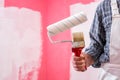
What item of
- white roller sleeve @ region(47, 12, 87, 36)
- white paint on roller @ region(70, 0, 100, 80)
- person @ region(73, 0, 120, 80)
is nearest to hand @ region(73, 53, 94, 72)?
person @ region(73, 0, 120, 80)

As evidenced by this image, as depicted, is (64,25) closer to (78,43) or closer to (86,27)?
(78,43)

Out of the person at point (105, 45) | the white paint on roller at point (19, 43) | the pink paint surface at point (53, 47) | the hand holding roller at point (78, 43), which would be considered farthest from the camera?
the pink paint surface at point (53, 47)

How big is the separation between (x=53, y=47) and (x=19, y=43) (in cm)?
32

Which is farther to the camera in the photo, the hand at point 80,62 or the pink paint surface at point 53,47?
the pink paint surface at point 53,47

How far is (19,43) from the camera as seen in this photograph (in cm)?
158

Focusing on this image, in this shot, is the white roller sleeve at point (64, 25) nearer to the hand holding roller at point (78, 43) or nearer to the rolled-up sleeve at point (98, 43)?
the hand holding roller at point (78, 43)

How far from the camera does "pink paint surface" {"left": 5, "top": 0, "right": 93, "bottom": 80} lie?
1672 mm

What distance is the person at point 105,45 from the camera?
0.99m

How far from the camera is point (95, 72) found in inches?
58.4

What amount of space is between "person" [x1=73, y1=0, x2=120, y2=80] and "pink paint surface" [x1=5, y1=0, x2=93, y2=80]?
56cm

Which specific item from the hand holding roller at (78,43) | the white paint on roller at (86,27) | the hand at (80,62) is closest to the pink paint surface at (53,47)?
the white paint on roller at (86,27)

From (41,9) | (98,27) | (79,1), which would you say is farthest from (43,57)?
(98,27)

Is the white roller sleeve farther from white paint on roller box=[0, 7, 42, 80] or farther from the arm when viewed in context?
white paint on roller box=[0, 7, 42, 80]

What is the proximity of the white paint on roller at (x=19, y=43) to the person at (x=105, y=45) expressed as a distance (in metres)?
0.65
